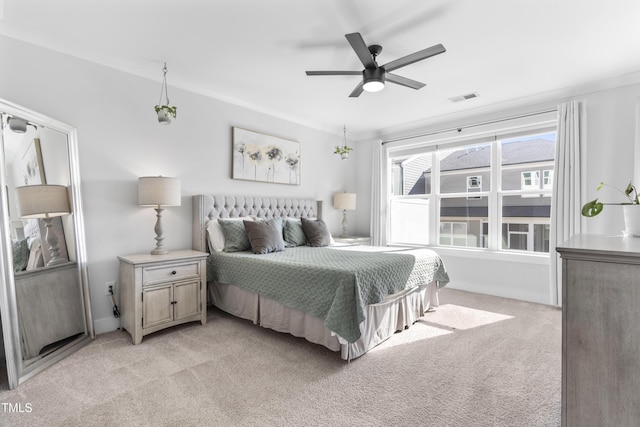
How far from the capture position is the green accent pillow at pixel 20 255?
2027mm

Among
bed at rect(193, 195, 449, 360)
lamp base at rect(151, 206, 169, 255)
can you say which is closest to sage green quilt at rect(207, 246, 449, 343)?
bed at rect(193, 195, 449, 360)

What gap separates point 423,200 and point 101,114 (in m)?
4.53

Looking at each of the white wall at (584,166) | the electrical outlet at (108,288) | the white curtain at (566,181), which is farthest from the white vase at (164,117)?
the white curtain at (566,181)

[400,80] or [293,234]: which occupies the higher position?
[400,80]

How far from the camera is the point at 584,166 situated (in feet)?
11.4

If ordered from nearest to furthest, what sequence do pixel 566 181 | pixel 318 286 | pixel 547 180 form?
pixel 318 286
pixel 566 181
pixel 547 180

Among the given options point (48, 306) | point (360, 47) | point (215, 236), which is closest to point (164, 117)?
point (215, 236)

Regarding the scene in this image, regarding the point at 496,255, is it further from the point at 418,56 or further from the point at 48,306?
the point at 48,306

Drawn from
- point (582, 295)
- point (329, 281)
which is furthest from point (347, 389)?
point (582, 295)

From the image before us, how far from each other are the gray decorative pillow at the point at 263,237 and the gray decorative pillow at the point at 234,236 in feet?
0.32

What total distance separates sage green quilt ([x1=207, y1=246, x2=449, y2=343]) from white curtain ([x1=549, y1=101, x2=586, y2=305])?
4.79 ft

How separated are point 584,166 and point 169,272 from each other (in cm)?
467

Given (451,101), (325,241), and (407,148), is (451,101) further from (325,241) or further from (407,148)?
(325,241)

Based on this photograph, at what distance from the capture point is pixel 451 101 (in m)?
3.98
